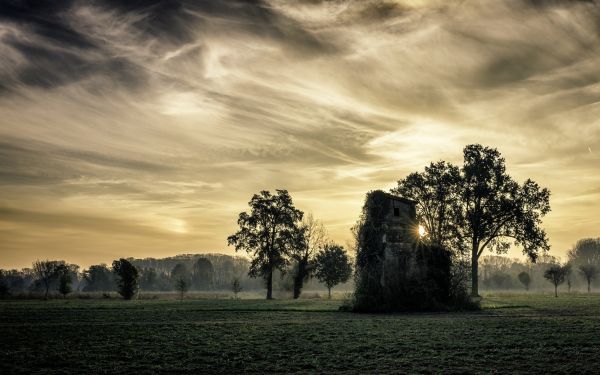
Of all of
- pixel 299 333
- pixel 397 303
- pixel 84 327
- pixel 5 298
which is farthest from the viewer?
pixel 5 298

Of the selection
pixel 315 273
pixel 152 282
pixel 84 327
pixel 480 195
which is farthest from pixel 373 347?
pixel 152 282

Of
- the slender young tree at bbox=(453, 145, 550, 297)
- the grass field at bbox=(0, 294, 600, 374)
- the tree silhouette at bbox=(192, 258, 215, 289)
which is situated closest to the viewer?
the grass field at bbox=(0, 294, 600, 374)

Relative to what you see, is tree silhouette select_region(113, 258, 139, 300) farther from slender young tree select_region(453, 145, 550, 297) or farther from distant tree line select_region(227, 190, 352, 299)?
slender young tree select_region(453, 145, 550, 297)

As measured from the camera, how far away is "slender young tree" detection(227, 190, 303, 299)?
66625 millimetres

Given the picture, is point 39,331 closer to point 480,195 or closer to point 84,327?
point 84,327

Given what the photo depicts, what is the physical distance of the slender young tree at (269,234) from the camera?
66.6 meters

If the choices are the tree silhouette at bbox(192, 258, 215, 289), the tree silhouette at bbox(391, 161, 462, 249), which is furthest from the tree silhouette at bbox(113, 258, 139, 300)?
the tree silhouette at bbox(192, 258, 215, 289)

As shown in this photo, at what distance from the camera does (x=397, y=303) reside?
37.8 metres

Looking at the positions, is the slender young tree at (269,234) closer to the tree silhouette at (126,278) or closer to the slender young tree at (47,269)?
the tree silhouette at (126,278)

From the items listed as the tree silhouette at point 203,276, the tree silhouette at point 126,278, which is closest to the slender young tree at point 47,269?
the tree silhouette at point 126,278

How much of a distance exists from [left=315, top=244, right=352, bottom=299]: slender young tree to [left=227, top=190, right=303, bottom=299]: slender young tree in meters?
7.22

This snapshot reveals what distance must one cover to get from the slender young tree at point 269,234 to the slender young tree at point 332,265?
7219 millimetres

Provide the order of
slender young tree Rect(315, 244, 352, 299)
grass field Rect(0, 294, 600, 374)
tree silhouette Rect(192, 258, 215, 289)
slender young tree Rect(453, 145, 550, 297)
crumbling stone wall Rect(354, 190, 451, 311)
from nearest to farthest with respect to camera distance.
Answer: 1. grass field Rect(0, 294, 600, 374)
2. crumbling stone wall Rect(354, 190, 451, 311)
3. slender young tree Rect(453, 145, 550, 297)
4. slender young tree Rect(315, 244, 352, 299)
5. tree silhouette Rect(192, 258, 215, 289)

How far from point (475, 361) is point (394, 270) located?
24895mm
